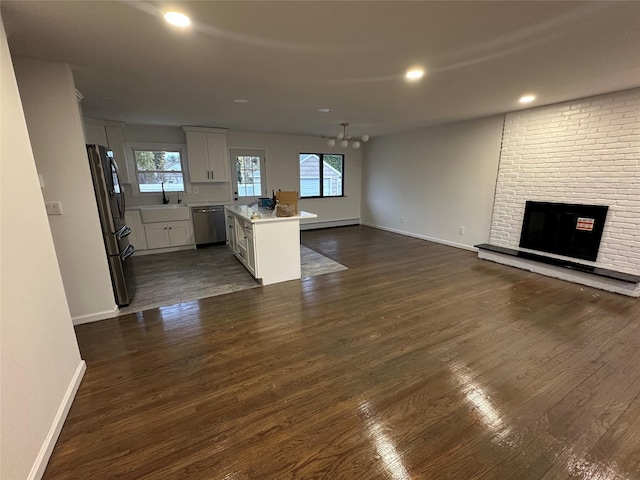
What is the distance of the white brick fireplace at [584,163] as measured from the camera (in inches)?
133

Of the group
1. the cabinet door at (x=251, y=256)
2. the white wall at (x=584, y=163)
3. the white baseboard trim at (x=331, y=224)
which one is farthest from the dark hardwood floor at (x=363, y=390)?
the white baseboard trim at (x=331, y=224)

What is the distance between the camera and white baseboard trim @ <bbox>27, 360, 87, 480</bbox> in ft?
4.44

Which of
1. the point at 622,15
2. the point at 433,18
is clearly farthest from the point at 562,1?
the point at 433,18

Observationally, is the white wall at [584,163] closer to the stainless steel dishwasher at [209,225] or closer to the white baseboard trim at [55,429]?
the stainless steel dishwasher at [209,225]

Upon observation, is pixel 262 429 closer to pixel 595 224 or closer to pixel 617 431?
pixel 617 431

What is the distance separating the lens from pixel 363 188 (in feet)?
26.0

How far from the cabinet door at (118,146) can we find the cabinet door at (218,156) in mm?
1454

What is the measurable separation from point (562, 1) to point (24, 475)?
368 centimetres

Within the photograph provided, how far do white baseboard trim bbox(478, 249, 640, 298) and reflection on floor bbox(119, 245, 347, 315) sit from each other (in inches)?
102

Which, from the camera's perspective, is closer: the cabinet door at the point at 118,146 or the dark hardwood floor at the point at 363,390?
the dark hardwood floor at the point at 363,390

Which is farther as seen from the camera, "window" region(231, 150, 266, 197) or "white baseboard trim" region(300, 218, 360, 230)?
"white baseboard trim" region(300, 218, 360, 230)

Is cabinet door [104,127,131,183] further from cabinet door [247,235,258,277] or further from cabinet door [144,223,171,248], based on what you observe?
cabinet door [247,235,258,277]

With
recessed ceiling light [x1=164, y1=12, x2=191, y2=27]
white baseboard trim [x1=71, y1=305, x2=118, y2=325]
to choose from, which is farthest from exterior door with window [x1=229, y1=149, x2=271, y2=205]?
recessed ceiling light [x1=164, y1=12, x2=191, y2=27]

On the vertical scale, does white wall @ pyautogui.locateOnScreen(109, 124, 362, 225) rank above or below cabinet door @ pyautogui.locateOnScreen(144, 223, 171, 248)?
above
